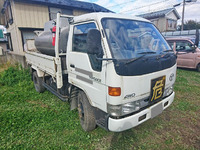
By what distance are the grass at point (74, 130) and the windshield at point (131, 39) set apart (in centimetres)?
158

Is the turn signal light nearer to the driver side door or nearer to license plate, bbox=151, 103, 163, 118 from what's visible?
the driver side door

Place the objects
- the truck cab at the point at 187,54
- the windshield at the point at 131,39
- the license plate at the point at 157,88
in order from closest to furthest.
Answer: the windshield at the point at 131,39
the license plate at the point at 157,88
the truck cab at the point at 187,54

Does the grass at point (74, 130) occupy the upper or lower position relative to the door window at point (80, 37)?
lower

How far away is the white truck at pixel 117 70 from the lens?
1985mm

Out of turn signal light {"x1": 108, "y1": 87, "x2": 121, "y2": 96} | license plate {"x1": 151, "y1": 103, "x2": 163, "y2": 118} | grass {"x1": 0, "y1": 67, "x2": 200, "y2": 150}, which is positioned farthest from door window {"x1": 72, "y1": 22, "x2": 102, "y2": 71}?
grass {"x1": 0, "y1": 67, "x2": 200, "y2": 150}

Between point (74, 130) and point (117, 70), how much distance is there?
1.73 metres

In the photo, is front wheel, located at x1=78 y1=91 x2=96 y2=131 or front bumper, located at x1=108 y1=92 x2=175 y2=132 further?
front wheel, located at x1=78 y1=91 x2=96 y2=131

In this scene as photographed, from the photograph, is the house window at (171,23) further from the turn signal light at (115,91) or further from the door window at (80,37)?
the turn signal light at (115,91)

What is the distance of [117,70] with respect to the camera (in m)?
1.92

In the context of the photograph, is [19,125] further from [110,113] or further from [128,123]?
[128,123]

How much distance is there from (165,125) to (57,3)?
1176cm

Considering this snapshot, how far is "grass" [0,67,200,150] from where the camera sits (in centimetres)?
252

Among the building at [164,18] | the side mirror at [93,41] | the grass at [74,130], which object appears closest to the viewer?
the side mirror at [93,41]

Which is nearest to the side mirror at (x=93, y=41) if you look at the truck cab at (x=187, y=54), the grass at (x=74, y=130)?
the grass at (x=74, y=130)
